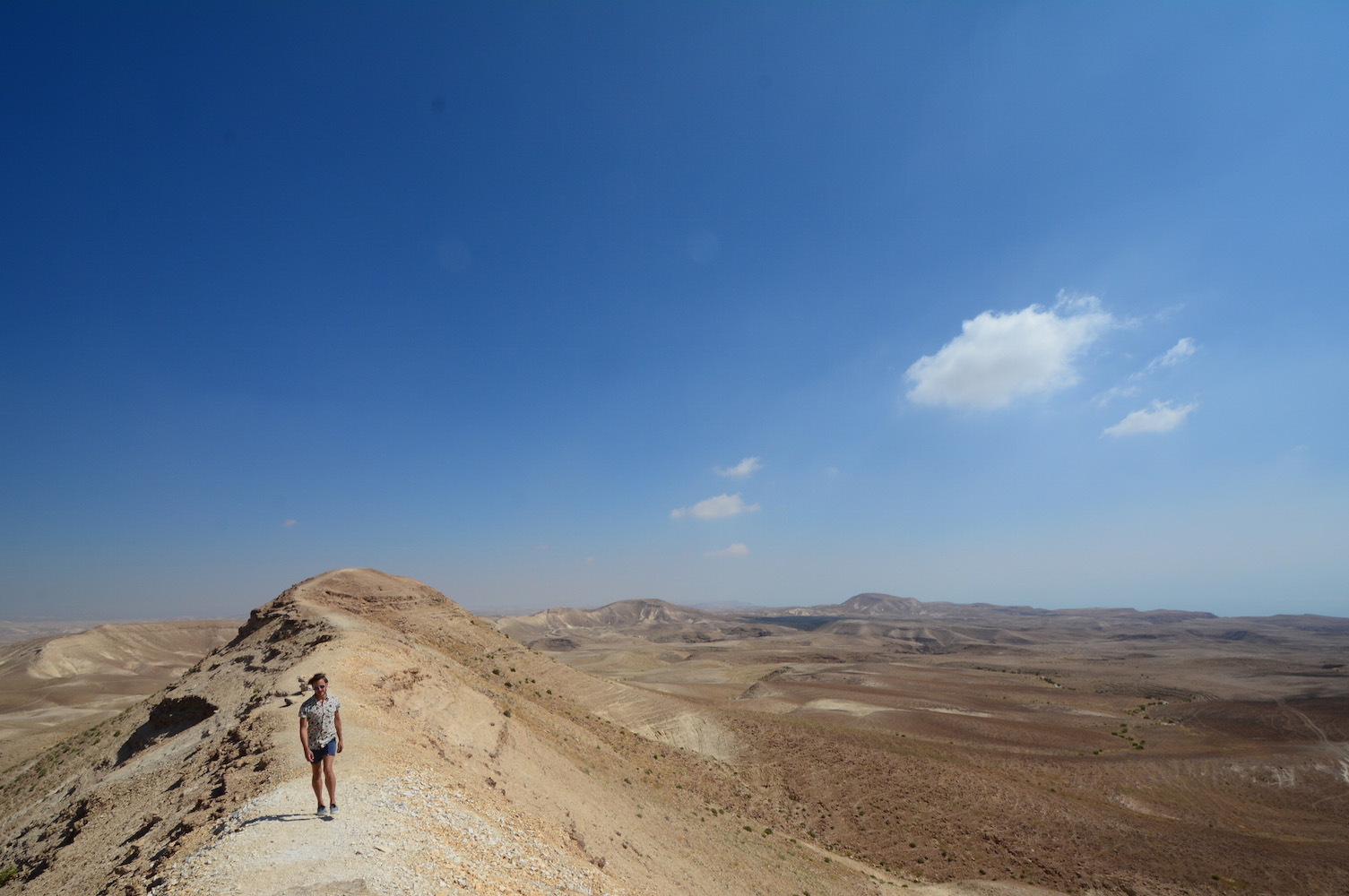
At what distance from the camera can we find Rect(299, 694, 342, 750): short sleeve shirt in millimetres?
8680

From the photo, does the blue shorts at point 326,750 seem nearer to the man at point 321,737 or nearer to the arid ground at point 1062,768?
the man at point 321,737

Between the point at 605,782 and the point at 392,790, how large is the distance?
1250cm

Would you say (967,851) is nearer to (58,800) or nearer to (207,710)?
(207,710)

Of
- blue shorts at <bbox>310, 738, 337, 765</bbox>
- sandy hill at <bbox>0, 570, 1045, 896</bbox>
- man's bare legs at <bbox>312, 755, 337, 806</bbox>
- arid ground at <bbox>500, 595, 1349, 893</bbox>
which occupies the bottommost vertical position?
arid ground at <bbox>500, 595, 1349, 893</bbox>

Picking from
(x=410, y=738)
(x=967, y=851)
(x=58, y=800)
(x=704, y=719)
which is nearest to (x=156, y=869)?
(x=410, y=738)

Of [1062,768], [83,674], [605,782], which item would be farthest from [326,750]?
[83,674]

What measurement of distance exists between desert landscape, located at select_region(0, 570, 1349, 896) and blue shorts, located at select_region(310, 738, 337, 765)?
0.87 metres

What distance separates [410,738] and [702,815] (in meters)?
13.8

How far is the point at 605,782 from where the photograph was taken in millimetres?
20438

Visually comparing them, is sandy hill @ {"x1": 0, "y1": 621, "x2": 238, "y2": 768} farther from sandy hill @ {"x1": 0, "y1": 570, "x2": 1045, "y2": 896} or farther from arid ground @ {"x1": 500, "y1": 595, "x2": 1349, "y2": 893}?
arid ground @ {"x1": 500, "y1": 595, "x2": 1349, "y2": 893}

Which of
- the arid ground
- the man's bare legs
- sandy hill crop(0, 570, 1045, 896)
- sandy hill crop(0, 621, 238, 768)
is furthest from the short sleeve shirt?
sandy hill crop(0, 621, 238, 768)

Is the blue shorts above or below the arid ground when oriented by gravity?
above

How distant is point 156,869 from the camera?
297 inches

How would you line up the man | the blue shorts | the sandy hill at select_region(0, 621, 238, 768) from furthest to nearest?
the sandy hill at select_region(0, 621, 238, 768) → the blue shorts → the man
